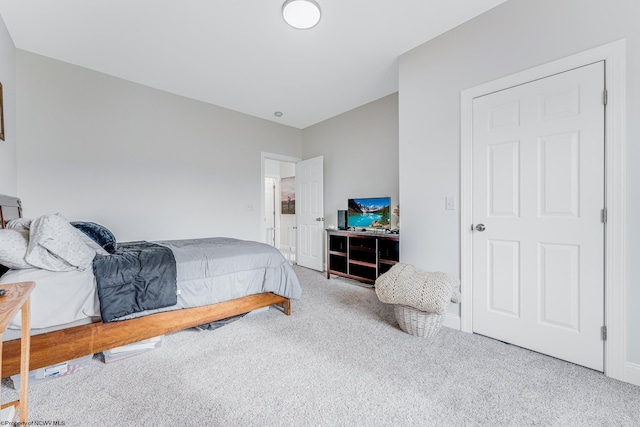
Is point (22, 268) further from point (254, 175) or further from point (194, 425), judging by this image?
point (254, 175)

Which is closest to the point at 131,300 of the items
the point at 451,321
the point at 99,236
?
the point at 99,236

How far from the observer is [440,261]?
2.53 meters

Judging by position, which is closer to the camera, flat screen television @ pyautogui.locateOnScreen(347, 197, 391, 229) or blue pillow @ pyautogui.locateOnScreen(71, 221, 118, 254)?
blue pillow @ pyautogui.locateOnScreen(71, 221, 118, 254)

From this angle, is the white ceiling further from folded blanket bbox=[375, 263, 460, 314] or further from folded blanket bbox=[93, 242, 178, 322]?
folded blanket bbox=[375, 263, 460, 314]

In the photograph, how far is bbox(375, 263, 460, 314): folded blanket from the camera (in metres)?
2.06

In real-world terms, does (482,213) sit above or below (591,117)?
below

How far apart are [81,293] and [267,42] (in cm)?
254

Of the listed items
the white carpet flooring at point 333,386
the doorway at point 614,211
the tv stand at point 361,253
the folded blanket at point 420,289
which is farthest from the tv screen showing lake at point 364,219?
the doorway at point 614,211

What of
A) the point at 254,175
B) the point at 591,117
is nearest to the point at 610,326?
the point at 591,117

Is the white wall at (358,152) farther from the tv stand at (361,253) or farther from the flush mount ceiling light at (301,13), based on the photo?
the flush mount ceiling light at (301,13)

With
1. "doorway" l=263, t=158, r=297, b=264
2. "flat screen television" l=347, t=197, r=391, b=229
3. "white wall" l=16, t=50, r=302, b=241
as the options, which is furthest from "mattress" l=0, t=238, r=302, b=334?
"doorway" l=263, t=158, r=297, b=264

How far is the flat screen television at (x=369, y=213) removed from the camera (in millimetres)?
3766

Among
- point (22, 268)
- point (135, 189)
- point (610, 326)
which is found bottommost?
point (610, 326)

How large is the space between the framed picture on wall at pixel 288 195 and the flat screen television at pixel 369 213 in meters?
2.44
